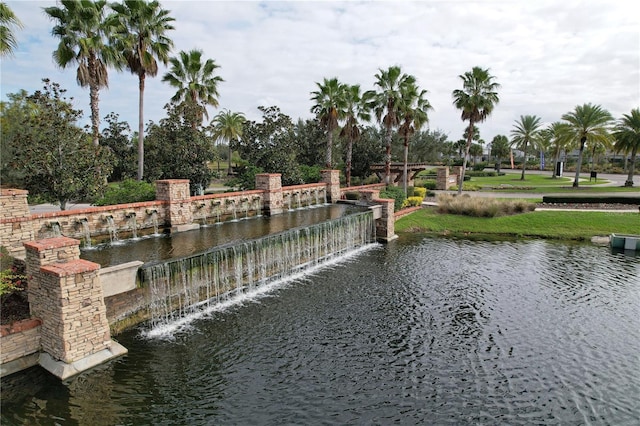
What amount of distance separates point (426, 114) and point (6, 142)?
35.9 m

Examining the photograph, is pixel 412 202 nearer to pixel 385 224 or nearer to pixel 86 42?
pixel 385 224

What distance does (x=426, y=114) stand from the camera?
33969 millimetres

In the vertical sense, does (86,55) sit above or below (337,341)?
above

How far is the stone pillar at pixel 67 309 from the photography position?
8.88 metres

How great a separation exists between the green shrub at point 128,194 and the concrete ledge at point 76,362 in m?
12.3

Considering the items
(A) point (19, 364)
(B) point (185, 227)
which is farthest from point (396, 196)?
(A) point (19, 364)

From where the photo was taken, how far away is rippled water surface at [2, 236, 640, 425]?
786cm

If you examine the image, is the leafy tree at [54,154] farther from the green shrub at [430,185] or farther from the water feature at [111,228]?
the green shrub at [430,185]

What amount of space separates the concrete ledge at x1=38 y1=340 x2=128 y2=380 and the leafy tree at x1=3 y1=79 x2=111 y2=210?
35.4 feet

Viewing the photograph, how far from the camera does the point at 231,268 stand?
14.0m

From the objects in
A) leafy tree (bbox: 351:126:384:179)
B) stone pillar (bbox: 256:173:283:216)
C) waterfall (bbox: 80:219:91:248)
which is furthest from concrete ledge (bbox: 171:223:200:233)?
leafy tree (bbox: 351:126:384:179)

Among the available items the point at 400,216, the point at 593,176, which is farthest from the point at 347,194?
the point at 593,176

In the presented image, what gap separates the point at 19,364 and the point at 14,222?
550 centimetres

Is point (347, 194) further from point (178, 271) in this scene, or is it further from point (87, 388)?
point (87, 388)
